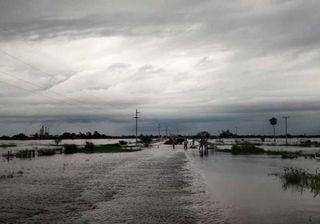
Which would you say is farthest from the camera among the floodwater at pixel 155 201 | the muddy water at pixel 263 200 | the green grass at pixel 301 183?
the green grass at pixel 301 183

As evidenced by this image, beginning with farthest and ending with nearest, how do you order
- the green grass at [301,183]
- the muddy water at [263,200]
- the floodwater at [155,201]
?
1. the green grass at [301,183]
2. the floodwater at [155,201]
3. the muddy water at [263,200]

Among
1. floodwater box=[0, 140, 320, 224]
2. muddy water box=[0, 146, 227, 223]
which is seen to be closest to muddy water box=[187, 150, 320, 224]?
floodwater box=[0, 140, 320, 224]

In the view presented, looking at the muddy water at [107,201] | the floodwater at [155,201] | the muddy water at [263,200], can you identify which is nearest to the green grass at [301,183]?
the muddy water at [263,200]

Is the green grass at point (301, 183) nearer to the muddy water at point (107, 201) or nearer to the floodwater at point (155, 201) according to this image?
the floodwater at point (155, 201)

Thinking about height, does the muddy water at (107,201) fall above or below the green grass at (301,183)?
below

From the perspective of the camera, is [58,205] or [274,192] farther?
[274,192]

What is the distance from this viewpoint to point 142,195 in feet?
77.9

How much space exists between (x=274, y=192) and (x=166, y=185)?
6.76 meters

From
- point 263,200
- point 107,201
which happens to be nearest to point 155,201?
point 107,201

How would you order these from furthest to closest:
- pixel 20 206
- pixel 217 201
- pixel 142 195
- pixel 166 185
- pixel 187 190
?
pixel 166 185 < pixel 187 190 < pixel 142 195 < pixel 217 201 < pixel 20 206

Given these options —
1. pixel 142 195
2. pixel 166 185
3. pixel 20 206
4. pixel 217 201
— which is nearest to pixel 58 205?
pixel 20 206

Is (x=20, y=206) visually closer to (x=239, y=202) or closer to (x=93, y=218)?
(x=93, y=218)

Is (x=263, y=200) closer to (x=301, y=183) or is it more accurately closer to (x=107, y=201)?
(x=301, y=183)

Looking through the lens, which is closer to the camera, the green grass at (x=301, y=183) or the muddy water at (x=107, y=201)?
the muddy water at (x=107, y=201)
